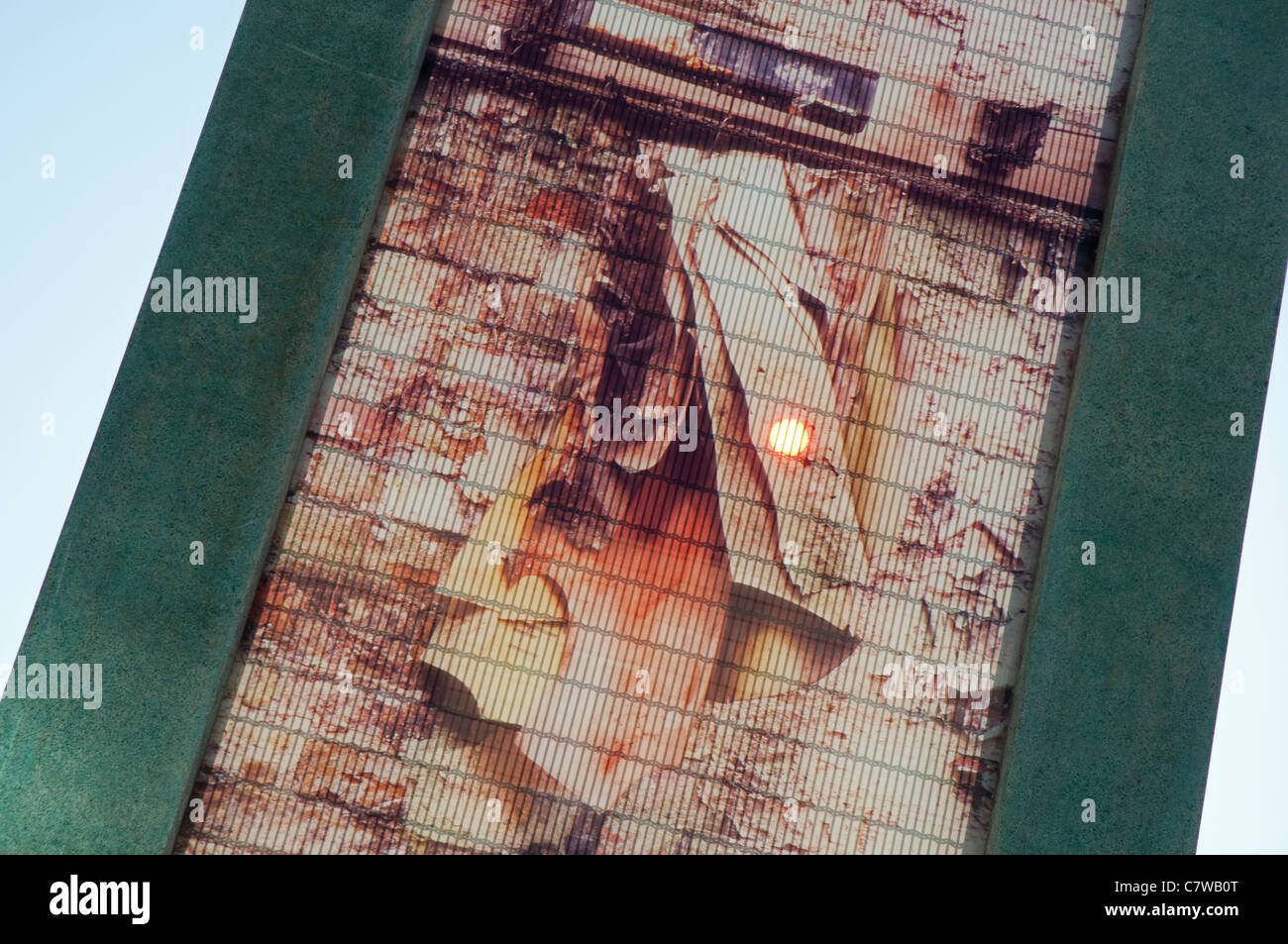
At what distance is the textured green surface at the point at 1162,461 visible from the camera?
13.9ft

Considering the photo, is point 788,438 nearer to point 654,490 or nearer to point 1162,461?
point 654,490

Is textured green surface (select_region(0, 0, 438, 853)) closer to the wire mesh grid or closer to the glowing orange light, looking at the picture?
the wire mesh grid

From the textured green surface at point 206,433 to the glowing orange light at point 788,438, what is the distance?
7.55 ft

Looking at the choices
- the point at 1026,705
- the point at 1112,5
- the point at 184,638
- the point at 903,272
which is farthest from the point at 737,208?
the point at 184,638

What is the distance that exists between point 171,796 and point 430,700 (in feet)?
4.12

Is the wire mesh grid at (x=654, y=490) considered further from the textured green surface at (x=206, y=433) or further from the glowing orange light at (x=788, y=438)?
the textured green surface at (x=206, y=433)

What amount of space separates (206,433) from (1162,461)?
4776 mm

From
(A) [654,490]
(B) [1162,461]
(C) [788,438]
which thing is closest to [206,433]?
(A) [654,490]

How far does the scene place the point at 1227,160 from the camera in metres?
4.66

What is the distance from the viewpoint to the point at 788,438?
4.51 meters

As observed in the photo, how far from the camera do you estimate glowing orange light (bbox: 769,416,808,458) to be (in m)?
4.50

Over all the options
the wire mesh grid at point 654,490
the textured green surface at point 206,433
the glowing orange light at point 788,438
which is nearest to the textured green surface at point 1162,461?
the wire mesh grid at point 654,490

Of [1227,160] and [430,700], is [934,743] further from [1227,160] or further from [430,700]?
[1227,160]

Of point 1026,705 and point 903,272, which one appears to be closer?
point 1026,705
